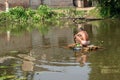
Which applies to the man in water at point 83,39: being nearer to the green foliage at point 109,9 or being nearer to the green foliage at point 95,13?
the green foliage at point 109,9

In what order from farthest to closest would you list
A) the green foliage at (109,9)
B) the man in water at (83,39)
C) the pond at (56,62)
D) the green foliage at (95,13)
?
the green foliage at (95,13) → the green foliage at (109,9) → the man in water at (83,39) → the pond at (56,62)

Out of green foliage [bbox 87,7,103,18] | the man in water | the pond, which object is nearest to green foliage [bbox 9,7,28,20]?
green foliage [bbox 87,7,103,18]

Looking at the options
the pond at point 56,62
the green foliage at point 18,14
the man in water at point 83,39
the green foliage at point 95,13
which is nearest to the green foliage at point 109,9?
the green foliage at point 95,13

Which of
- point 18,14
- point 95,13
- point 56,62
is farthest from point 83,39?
point 95,13

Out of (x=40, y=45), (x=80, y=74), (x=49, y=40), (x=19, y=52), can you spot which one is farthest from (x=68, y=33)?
(x=80, y=74)

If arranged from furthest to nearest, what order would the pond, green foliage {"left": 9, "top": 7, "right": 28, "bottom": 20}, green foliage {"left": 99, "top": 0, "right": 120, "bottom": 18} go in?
green foliage {"left": 99, "top": 0, "right": 120, "bottom": 18}, green foliage {"left": 9, "top": 7, "right": 28, "bottom": 20}, the pond

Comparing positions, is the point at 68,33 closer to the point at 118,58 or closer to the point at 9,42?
the point at 9,42

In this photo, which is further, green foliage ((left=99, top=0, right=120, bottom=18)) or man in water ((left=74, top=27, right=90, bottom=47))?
green foliage ((left=99, top=0, right=120, bottom=18))

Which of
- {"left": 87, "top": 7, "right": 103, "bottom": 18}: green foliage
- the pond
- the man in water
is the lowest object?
the pond

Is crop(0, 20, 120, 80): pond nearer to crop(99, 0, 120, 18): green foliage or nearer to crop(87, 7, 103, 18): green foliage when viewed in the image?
crop(99, 0, 120, 18): green foliage

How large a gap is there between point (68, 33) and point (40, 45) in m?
6.43

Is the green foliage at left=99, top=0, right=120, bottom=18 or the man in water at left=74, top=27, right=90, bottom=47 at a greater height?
the green foliage at left=99, top=0, right=120, bottom=18

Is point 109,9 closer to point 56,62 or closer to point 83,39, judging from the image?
point 83,39

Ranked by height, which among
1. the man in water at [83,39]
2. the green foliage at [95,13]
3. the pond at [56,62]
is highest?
the green foliage at [95,13]
